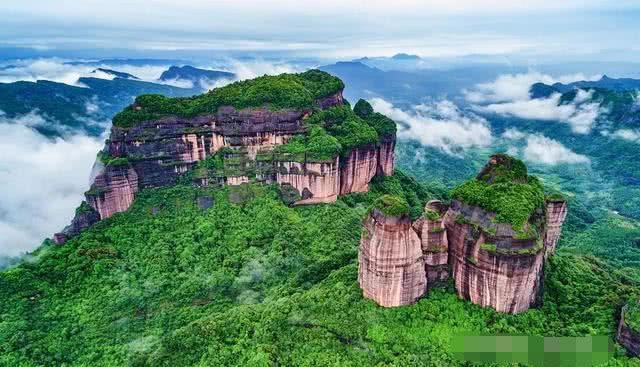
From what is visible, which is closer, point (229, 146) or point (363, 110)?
point (229, 146)

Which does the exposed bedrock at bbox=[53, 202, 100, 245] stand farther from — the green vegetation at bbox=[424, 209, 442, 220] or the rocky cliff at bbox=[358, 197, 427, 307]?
the green vegetation at bbox=[424, 209, 442, 220]

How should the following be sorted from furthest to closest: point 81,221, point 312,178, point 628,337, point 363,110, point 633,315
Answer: point 363,110
point 312,178
point 81,221
point 633,315
point 628,337

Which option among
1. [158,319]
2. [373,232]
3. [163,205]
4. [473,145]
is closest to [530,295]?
[373,232]

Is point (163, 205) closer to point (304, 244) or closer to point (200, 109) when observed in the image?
point (200, 109)

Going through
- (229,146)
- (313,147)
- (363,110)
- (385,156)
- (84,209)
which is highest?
(363,110)

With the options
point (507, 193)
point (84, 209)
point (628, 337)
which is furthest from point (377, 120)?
point (628, 337)

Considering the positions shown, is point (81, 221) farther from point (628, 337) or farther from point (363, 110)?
point (628, 337)
